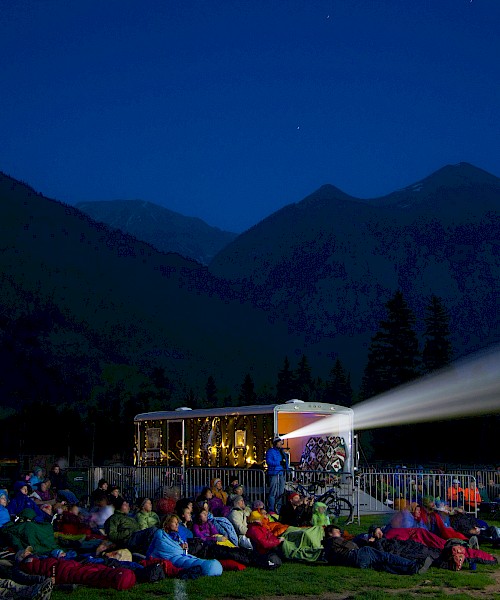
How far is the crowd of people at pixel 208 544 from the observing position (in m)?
10.2

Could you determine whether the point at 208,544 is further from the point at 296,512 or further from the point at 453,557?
the point at 453,557

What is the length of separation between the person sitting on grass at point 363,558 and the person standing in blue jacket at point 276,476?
537 cm

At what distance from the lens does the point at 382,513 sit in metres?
18.5

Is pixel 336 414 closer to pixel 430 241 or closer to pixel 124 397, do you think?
pixel 124 397

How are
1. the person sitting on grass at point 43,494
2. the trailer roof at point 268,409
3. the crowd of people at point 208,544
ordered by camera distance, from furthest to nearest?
the trailer roof at point 268,409 < the person sitting on grass at point 43,494 < the crowd of people at point 208,544

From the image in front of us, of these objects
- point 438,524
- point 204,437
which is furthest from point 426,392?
point 438,524

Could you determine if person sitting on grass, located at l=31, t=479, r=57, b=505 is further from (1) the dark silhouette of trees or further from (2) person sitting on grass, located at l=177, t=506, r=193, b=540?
(1) the dark silhouette of trees

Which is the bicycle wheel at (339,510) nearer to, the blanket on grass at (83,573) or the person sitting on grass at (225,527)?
the person sitting on grass at (225,527)

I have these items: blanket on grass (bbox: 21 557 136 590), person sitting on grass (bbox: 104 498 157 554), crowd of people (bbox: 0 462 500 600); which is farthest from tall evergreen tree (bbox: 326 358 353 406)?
blanket on grass (bbox: 21 557 136 590)

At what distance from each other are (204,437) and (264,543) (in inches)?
477

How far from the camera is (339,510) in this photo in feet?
57.1

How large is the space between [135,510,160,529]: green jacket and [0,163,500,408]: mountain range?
9765 cm

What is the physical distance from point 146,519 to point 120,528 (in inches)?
34.0

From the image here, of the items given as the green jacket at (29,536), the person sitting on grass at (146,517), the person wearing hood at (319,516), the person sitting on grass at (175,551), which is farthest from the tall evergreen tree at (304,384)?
the person sitting on grass at (175,551)
